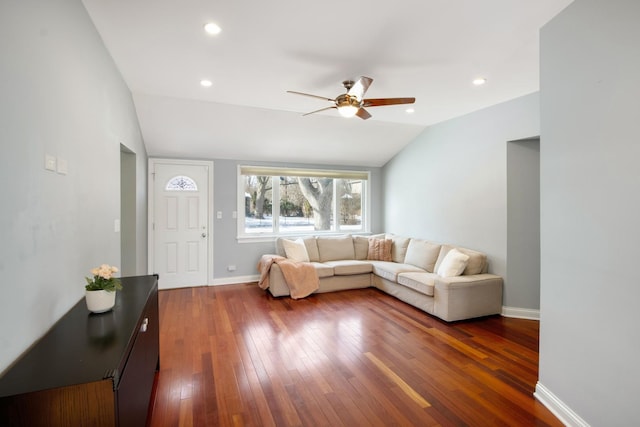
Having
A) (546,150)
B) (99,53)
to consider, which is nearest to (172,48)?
(99,53)

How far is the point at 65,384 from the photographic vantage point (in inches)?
42.6

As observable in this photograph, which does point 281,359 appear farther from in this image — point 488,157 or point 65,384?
point 488,157

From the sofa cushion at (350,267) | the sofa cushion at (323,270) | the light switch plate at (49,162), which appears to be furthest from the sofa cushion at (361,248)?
the light switch plate at (49,162)

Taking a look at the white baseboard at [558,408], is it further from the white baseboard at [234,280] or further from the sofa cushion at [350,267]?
the white baseboard at [234,280]

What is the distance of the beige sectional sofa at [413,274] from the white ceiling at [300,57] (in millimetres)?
1980

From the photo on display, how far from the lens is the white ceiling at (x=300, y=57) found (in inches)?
81.2

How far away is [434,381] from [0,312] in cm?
264

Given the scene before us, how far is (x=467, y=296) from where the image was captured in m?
3.72

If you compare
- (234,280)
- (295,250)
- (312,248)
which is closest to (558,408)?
(295,250)

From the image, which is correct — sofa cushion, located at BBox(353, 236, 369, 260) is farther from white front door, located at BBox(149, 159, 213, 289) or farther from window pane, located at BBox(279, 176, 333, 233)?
white front door, located at BBox(149, 159, 213, 289)

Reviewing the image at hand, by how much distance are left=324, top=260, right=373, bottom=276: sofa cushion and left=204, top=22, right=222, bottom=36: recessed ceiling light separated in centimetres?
361

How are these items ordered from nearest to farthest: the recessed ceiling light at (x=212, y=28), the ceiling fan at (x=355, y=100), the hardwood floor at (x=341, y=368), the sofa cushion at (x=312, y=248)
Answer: the hardwood floor at (x=341, y=368) < the recessed ceiling light at (x=212, y=28) < the ceiling fan at (x=355, y=100) < the sofa cushion at (x=312, y=248)

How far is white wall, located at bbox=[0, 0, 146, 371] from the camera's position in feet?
4.15

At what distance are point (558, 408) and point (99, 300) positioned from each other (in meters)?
2.93
